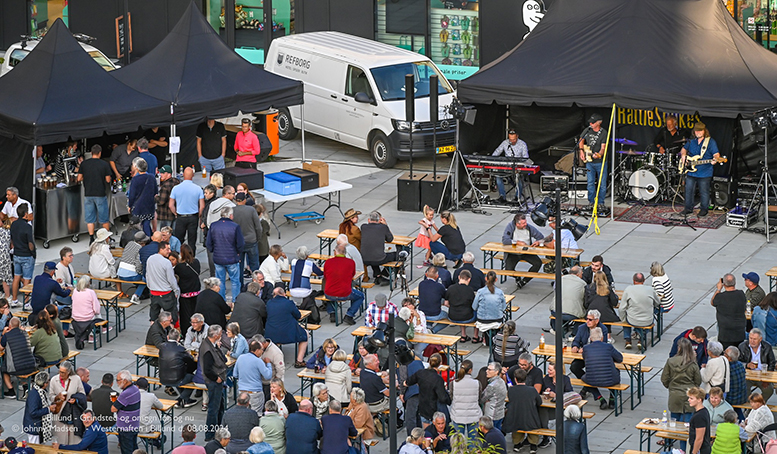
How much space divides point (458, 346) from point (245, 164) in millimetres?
7250

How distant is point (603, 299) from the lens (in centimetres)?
1652

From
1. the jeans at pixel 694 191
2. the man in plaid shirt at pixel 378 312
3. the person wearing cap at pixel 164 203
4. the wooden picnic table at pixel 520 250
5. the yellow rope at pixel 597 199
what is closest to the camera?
the man in plaid shirt at pixel 378 312

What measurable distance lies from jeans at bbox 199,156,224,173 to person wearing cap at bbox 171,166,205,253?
2.95m

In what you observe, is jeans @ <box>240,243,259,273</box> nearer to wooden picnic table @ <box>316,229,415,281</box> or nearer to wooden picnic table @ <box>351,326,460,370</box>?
wooden picnic table @ <box>316,229,415,281</box>

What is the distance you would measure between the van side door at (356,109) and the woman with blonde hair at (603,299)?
965 centimetres

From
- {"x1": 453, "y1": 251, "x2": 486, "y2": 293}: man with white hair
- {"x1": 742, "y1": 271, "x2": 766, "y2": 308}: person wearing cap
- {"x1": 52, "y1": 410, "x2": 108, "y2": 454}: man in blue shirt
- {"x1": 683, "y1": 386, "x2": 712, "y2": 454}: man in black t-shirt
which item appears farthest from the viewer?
{"x1": 453, "y1": 251, "x2": 486, "y2": 293}: man with white hair

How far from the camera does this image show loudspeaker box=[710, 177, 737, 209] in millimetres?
22391

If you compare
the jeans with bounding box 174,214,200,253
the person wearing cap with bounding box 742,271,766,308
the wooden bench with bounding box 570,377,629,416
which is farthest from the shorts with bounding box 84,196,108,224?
the person wearing cap with bounding box 742,271,766,308

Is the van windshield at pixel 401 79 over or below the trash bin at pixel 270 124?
over

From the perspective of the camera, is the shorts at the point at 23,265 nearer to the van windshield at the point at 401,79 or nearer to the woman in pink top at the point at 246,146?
the woman in pink top at the point at 246,146

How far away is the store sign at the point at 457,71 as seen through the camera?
92.8 feet

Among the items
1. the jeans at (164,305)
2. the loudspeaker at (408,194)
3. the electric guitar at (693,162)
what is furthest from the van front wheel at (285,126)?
the jeans at (164,305)

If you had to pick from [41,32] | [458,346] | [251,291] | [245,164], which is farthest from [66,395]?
[41,32]

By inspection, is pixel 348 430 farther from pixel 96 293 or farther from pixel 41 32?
pixel 41 32
